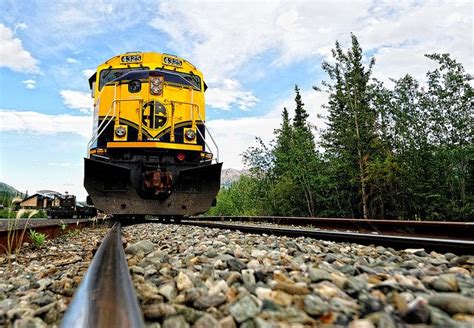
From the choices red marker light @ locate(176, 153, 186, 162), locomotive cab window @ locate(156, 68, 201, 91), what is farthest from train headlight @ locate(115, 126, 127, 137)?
locomotive cab window @ locate(156, 68, 201, 91)

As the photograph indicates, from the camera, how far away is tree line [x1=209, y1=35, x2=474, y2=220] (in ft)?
39.1

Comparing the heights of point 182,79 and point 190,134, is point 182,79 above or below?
above

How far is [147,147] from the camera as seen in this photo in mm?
6496

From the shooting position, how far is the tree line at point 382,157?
1191cm

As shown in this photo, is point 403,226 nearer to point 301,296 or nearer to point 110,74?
point 301,296

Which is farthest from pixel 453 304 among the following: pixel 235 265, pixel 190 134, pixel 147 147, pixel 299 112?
pixel 299 112

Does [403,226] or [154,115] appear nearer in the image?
[403,226]

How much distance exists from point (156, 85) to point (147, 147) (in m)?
1.37

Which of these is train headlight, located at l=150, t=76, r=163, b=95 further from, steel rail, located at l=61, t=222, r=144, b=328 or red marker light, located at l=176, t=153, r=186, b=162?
steel rail, located at l=61, t=222, r=144, b=328

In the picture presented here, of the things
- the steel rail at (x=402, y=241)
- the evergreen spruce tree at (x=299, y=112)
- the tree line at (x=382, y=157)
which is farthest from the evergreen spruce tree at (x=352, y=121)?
the evergreen spruce tree at (x=299, y=112)

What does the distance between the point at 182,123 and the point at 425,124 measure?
10.3m

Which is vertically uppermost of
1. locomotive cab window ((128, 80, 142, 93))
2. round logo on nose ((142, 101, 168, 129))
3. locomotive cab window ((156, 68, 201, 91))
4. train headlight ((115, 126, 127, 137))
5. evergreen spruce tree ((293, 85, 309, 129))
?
evergreen spruce tree ((293, 85, 309, 129))

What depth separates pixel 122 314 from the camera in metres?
0.84

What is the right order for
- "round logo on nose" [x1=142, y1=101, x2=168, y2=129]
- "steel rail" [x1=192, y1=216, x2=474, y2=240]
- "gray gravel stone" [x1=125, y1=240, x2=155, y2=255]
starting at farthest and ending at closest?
"round logo on nose" [x1=142, y1=101, x2=168, y2=129] < "steel rail" [x1=192, y1=216, x2=474, y2=240] < "gray gravel stone" [x1=125, y1=240, x2=155, y2=255]
